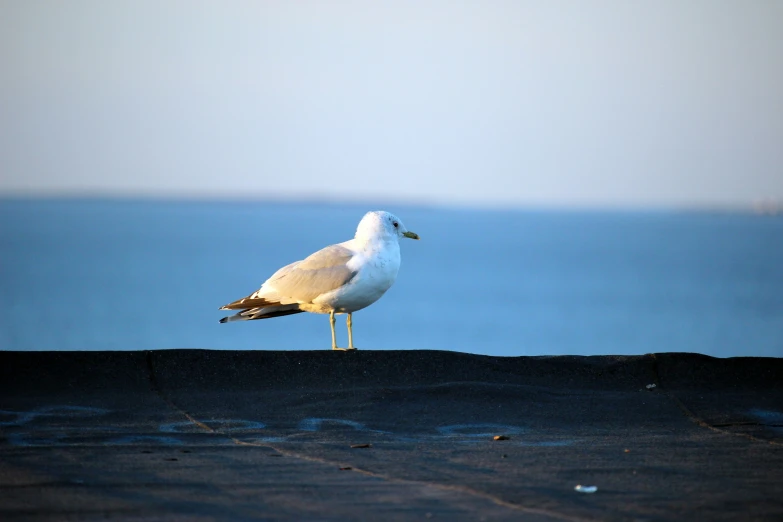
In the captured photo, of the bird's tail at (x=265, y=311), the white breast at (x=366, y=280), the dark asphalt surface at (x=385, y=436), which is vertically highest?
the white breast at (x=366, y=280)

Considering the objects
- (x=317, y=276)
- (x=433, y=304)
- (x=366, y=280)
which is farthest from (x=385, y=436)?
(x=433, y=304)

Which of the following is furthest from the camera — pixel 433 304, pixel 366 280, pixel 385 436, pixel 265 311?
pixel 433 304

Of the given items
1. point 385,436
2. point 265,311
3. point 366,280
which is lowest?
Answer: point 385,436

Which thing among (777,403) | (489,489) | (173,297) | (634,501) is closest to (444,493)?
(489,489)

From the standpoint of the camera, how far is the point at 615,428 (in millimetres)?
6234

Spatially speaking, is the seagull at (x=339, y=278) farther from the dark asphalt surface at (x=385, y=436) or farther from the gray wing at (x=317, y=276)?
the dark asphalt surface at (x=385, y=436)

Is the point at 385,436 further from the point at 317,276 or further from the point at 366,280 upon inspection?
A: the point at 317,276

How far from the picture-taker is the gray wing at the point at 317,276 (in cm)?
866

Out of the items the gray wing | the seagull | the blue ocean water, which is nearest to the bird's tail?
the seagull

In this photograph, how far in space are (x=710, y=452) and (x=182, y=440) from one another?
8.69ft

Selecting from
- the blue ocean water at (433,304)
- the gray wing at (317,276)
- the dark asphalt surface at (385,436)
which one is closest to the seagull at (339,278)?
the gray wing at (317,276)

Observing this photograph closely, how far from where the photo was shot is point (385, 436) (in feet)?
19.3

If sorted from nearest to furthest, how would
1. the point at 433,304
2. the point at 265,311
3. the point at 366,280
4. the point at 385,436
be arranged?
the point at 385,436 → the point at 366,280 → the point at 265,311 → the point at 433,304

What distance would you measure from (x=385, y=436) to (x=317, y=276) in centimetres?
299
